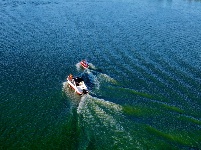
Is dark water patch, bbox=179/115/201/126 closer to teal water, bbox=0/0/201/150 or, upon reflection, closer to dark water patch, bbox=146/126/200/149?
teal water, bbox=0/0/201/150

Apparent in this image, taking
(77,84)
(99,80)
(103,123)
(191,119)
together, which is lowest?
(191,119)

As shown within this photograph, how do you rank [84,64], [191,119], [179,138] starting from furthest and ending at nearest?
[84,64] → [191,119] → [179,138]

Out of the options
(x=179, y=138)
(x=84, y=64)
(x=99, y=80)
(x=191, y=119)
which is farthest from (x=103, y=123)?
(x=84, y=64)

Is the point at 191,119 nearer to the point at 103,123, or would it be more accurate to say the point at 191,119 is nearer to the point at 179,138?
the point at 179,138

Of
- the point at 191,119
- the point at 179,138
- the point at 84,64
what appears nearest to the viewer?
the point at 179,138

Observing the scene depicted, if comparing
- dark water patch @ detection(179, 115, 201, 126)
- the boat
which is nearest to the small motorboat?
the boat

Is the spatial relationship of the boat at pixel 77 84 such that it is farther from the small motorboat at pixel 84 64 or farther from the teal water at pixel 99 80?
the small motorboat at pixel 84 64
